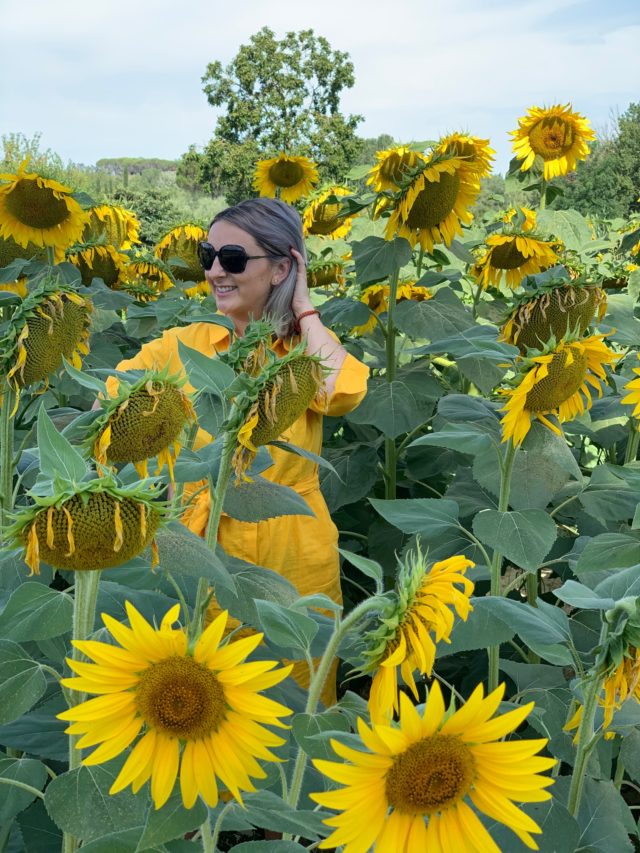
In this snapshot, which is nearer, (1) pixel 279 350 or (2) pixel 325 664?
(2) pixel 325 664

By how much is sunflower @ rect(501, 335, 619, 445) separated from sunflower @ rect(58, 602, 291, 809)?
0.86m

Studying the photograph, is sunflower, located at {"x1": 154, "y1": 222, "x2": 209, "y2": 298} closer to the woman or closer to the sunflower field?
the woman

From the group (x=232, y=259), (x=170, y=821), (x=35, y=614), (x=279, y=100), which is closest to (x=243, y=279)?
(x=232, y=259)

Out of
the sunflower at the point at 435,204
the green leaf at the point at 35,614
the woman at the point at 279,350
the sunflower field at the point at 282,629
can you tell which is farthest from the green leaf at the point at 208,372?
the sunflower at the point at 435,204

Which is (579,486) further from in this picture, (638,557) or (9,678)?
(9,678)

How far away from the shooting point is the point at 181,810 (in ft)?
2.26

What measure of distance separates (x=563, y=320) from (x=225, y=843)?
1.15 meters

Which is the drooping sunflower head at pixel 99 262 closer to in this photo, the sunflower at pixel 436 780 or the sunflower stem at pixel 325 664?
the sunflower stem at pixel 325 664

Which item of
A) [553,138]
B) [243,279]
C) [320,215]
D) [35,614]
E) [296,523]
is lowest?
[296,523]

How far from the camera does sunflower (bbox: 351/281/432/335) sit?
2.80 meters

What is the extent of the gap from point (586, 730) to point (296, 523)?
1.12 m

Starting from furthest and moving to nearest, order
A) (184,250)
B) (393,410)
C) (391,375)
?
(184,250) → (391,375) → (393,410)

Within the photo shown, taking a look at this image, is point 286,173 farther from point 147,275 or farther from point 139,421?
point 139,421

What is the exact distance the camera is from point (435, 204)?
89.4 inches
